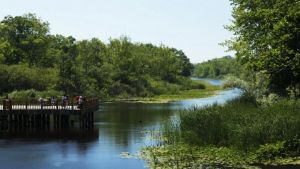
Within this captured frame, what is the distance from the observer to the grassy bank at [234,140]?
32188mm

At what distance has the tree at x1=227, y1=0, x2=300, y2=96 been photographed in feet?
150

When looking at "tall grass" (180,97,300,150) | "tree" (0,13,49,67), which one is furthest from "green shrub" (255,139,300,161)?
"tree" (0,13,49,67)

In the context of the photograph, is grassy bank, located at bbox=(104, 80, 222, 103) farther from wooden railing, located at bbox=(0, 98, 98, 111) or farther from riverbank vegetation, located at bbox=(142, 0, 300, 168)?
riverbank vegetation, located at bbox=(142, 0, 300, 168)

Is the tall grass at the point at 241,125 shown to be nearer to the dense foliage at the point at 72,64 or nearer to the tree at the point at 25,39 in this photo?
the dense foliage at the point at 72,64

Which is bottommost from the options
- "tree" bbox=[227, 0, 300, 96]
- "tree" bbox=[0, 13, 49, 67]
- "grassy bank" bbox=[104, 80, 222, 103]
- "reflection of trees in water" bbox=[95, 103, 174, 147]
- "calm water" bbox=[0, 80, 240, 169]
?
"calm water" bbox=[0, 80, 240, 169]

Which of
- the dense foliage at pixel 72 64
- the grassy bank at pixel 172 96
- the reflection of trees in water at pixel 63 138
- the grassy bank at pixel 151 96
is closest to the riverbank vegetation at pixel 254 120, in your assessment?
the reflection of trees in water at pixel 63 138

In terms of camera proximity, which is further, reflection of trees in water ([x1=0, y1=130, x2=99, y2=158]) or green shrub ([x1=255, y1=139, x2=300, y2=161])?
reflection of trees in water ([x1=0, y1=130, x2=99, y2=158])

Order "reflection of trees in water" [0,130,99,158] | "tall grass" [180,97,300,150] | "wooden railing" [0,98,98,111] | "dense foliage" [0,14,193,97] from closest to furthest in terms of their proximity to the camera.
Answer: "tall grass" [180,97,300,150]
"reflection of trees in water" [0,130,99,158]
"wooden railing" [0,98,98,111]
"dense foliage" [0,14,193,97]

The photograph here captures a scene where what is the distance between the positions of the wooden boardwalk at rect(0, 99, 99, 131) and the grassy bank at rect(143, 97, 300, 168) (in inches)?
709

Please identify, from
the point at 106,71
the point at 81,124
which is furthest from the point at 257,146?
the point at 106,71

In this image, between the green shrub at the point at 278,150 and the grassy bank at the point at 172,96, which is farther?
the grassy bank at the point at 172,96

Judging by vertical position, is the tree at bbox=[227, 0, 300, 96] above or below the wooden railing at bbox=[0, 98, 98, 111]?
above

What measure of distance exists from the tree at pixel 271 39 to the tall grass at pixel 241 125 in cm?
844

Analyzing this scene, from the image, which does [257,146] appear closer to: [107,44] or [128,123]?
[128,123]
